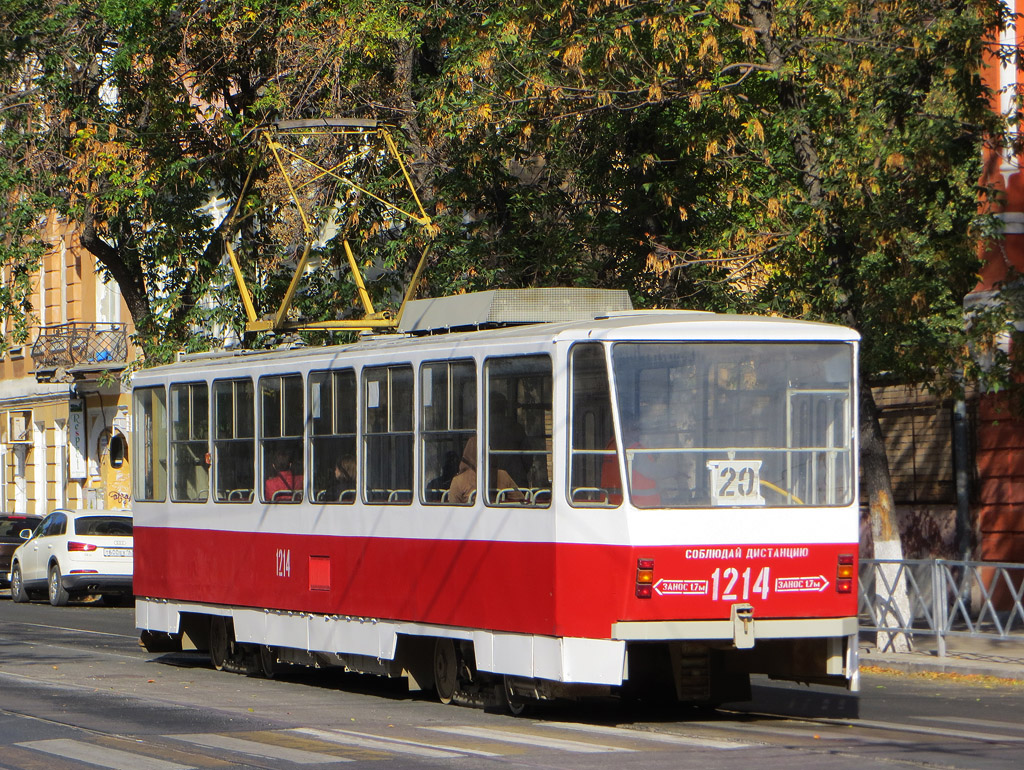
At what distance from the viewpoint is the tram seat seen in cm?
1183

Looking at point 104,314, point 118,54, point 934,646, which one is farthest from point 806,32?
point 104,314

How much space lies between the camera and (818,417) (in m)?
12.3

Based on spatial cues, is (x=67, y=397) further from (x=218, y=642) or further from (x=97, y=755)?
(x=97, y=755)

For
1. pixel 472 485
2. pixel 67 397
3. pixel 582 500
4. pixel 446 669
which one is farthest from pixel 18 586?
pixel 582 500

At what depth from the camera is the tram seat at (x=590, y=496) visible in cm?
1183

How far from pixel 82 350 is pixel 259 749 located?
107 feet

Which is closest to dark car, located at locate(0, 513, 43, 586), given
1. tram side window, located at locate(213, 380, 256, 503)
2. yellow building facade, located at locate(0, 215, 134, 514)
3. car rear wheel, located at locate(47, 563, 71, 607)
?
car rear wheel, located at locate(47, 563, 71, 607)

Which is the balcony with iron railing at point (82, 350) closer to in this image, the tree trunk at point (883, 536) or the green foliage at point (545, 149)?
the green foliage at point (545, 149)

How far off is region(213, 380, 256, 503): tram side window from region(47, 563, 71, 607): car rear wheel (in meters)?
13.3

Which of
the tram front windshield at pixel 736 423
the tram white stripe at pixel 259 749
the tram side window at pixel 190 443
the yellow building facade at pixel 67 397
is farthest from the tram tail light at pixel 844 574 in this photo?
the yellow building facade at pixel 67 397

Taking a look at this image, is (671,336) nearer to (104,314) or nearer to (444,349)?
(444,349)

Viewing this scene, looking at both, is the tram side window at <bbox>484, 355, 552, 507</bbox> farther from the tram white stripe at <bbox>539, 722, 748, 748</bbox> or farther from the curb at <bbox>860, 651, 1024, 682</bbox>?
the curb at <bbox>860, 651, 1024, 682</bbox>

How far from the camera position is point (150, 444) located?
57.9 ft

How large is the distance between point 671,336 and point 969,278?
603cm
